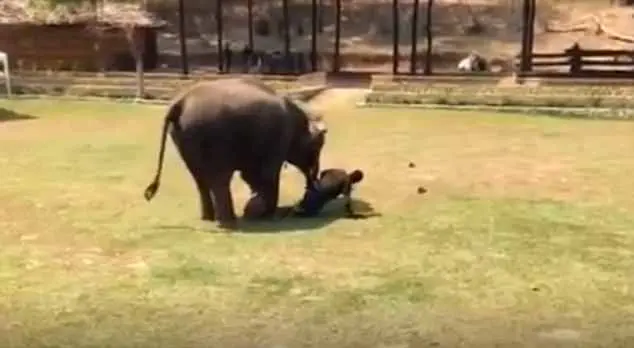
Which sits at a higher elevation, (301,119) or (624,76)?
(301,119)

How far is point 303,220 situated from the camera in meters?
10.3

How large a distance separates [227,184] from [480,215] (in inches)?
85.1

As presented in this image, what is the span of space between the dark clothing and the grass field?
155mm

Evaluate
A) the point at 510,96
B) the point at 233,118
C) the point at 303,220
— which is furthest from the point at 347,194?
the point at 510,96

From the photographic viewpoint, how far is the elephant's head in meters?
10.4

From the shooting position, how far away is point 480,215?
1055cm

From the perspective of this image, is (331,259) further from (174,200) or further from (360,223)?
(174,200)

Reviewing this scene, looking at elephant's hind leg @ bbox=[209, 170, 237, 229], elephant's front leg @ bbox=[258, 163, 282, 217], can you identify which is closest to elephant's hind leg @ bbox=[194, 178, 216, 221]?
elephant's hind leg @ bbox=[209, 170, 237, 229]

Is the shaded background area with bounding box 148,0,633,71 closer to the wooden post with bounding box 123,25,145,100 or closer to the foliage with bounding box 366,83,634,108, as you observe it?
the wooden post with bounding box 123,25,145,100

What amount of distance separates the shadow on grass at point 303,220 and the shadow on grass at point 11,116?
1012 centimetres

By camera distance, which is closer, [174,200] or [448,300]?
[448,300]

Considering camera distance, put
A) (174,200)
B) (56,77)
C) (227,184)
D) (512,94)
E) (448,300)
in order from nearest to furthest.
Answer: (448,300), (227,184), (174,200), (512,94), (56,77)

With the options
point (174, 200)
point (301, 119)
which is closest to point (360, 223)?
point (301, 119)

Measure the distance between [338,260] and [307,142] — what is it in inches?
78.8
